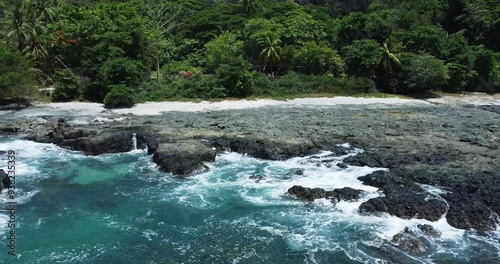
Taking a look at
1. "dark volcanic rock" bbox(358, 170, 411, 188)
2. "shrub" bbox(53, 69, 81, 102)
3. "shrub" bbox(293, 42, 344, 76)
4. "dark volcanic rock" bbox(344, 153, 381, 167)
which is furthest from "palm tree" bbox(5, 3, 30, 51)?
"dark volcanic rock" bbox(358, 170, 411, 188)

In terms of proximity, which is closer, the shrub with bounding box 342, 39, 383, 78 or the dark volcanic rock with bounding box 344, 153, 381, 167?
the dark volcanic rock with bounding box 344, 153, 381, 167

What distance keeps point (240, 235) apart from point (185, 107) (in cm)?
2772

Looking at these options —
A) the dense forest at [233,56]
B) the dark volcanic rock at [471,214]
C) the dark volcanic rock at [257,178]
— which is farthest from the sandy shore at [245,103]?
the dark volcanic rock at [471,214]

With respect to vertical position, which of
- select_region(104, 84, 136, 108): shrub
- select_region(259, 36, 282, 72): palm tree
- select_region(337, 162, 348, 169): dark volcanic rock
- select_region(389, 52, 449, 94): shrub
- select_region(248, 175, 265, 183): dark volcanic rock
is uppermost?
select_region(259, 36, 282, 72): palm tree

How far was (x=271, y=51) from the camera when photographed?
56281 millimetres

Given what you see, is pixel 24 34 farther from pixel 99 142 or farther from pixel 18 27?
pixel 99 142

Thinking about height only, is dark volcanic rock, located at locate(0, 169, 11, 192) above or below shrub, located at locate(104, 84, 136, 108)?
below

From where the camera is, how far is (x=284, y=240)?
19.6 m

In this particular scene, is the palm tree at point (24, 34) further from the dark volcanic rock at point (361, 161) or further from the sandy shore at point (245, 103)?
the dark volcanic rock at point (361, 161)

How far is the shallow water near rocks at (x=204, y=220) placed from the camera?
18344mm

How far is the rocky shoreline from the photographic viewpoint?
22.4 meters

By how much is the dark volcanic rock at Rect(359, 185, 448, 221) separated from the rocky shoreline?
0.15 feet

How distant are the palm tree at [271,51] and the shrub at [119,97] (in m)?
18.6

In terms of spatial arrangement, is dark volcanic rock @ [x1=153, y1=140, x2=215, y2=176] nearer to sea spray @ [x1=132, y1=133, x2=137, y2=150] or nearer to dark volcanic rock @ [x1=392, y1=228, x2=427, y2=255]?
sea spray @ [x1=132, y1=133, x2=137, y2=150]
